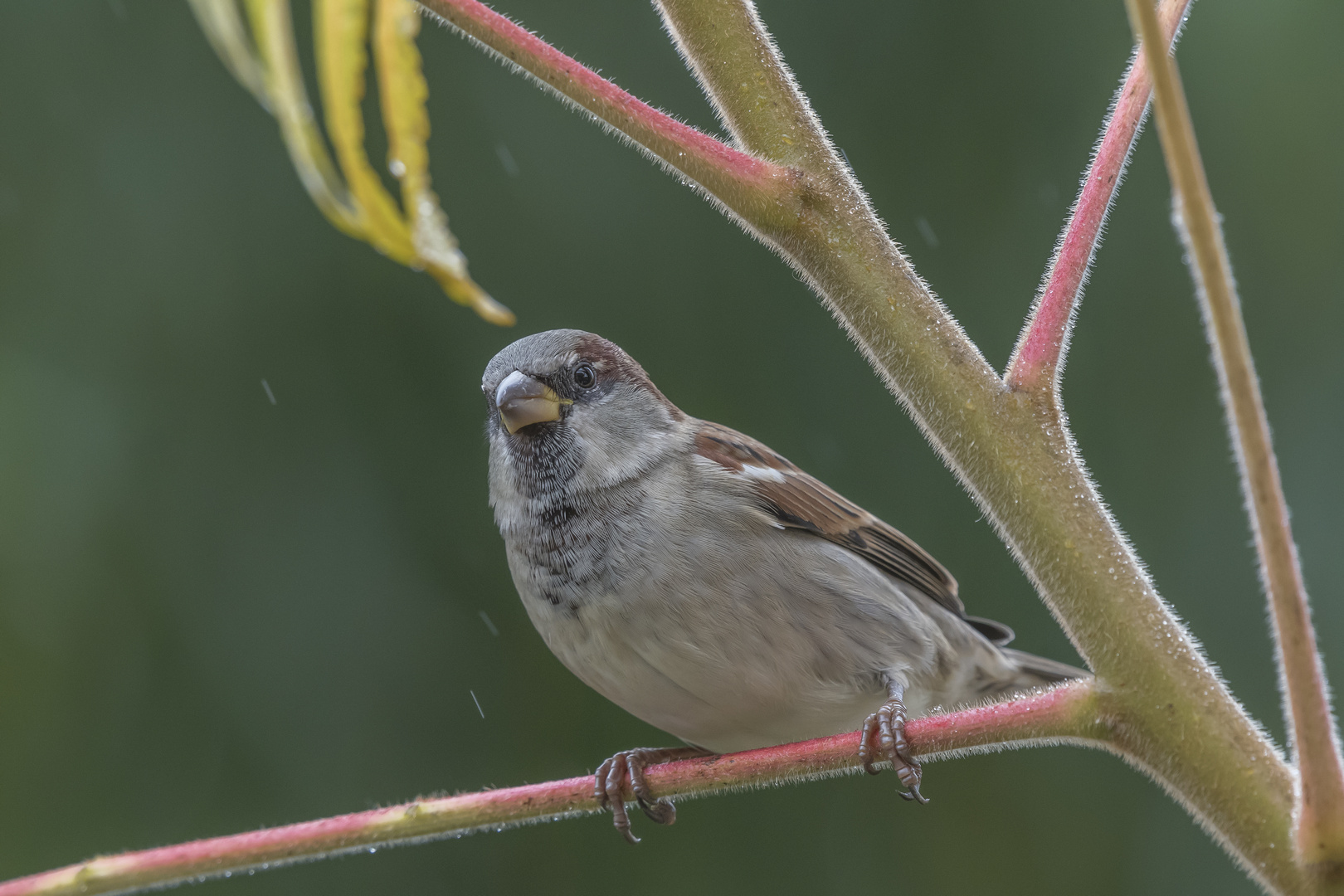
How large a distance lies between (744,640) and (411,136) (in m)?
0.94

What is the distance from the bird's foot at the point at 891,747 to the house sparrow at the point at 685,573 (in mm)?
17

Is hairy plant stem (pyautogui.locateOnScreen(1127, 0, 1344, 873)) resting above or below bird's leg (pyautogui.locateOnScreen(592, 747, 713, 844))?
above

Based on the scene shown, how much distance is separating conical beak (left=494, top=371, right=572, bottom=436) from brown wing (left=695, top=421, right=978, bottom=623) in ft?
0.69

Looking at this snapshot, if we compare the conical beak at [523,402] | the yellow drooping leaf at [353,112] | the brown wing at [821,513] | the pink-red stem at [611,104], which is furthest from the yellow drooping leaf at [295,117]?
the brown wing at [821,513]

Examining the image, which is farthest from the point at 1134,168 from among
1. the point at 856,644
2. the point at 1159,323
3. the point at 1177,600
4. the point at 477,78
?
the point at 856,644

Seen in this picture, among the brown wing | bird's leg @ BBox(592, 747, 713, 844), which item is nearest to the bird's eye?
the brown wing

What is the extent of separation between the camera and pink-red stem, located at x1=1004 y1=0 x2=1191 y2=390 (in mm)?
676

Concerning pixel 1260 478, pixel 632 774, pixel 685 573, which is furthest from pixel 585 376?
pixel 1260 478

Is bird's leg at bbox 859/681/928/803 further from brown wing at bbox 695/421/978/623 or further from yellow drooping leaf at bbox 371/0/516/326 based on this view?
yellow drooping leaf at bbox 371/0/516/326

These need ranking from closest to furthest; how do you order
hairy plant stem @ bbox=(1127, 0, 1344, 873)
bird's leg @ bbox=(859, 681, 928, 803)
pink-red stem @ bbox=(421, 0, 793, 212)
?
hairy plant stem @ bbox=(1127, 0, 1344, 873)
pink-red stem @ bbox=(421, 0, 793, 212)
bird's leg @ bbox=(859, 681, 928, 803)

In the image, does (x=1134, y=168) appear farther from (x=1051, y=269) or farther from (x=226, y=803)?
(x=226, y=803)

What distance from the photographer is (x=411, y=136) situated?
0.43 metres

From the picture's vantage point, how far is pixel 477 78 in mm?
2348

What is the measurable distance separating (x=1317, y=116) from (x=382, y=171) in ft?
5.80
